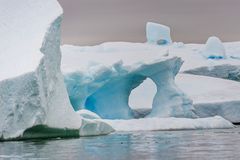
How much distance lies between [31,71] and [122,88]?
34.8 ft

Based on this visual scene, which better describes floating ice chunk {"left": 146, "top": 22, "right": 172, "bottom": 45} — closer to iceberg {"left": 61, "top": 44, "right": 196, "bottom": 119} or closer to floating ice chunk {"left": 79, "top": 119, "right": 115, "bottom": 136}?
iceberg {"left": 61, "top": 44, "right": 196, "bottom": 119}

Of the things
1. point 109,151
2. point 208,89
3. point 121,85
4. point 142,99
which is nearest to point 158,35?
point 208,89

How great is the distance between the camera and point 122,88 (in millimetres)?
22969

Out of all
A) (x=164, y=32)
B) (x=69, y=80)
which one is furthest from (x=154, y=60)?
(x=164, y=32)

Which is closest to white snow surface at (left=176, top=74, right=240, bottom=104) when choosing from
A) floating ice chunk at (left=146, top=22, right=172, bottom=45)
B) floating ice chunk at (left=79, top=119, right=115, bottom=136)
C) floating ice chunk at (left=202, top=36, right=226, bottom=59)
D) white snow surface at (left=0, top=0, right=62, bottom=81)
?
floating ice chunk at (left=202, top=36, right=226, bottom=59)

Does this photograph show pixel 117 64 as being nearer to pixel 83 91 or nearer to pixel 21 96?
pixel 83 91

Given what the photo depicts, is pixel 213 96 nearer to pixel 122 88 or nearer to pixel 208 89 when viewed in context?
pixel 208 89

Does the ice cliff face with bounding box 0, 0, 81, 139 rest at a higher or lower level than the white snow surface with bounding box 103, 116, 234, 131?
higher

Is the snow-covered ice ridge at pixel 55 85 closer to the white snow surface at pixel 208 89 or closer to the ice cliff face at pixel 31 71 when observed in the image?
the ice cliff face at pixel 31 71

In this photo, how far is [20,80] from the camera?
41.1 feet

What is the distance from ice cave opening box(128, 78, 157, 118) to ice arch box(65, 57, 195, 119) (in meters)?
2.89

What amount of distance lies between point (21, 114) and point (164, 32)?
32340 millimetres

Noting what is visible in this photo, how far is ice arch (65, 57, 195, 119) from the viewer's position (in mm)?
20781

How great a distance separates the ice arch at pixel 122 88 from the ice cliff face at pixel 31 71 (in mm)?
5500
